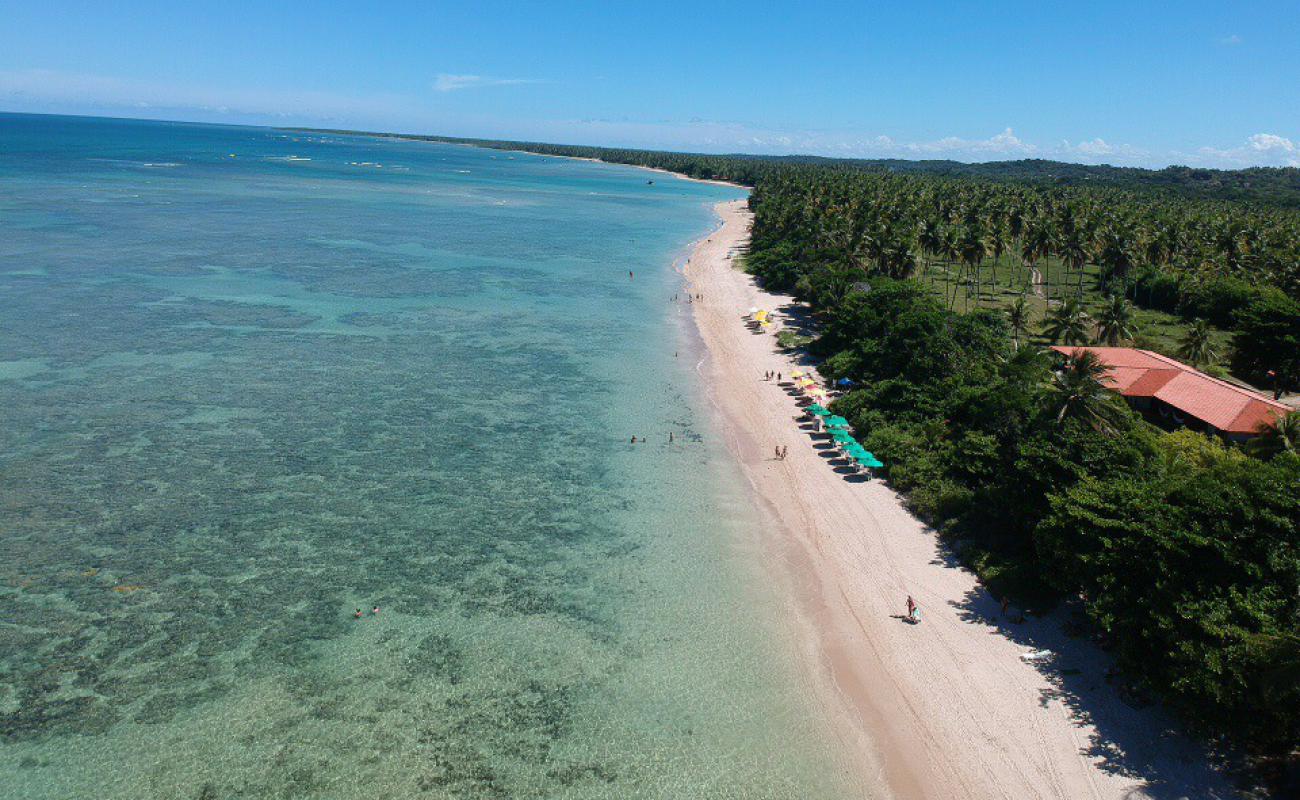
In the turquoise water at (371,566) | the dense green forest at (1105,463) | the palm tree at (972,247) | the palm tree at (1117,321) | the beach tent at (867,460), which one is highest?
the palm tree at (972,247)

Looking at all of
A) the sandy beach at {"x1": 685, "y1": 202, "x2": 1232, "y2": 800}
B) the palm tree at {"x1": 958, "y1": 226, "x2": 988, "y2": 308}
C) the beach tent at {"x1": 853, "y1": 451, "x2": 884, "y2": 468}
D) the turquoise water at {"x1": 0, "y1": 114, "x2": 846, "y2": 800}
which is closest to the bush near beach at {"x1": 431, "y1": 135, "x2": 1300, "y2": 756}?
the palm tree at {"x1": 958, "y1": 226, "x2": 988, "y2": 308}

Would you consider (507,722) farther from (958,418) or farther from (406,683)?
(958,418)

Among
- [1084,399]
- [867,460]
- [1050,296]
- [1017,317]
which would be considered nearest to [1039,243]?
[1050,296]

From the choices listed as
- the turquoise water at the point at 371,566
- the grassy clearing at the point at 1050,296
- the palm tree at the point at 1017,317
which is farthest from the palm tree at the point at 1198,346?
the turquoise water at the point at 371,566

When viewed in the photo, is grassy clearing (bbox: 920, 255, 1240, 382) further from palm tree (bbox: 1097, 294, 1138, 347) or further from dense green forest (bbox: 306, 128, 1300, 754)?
palm tree (bbox: 1097, 294, 1138, 347)

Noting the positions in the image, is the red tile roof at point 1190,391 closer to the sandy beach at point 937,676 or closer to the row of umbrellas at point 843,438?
the row of umbrellas at point 843,438
